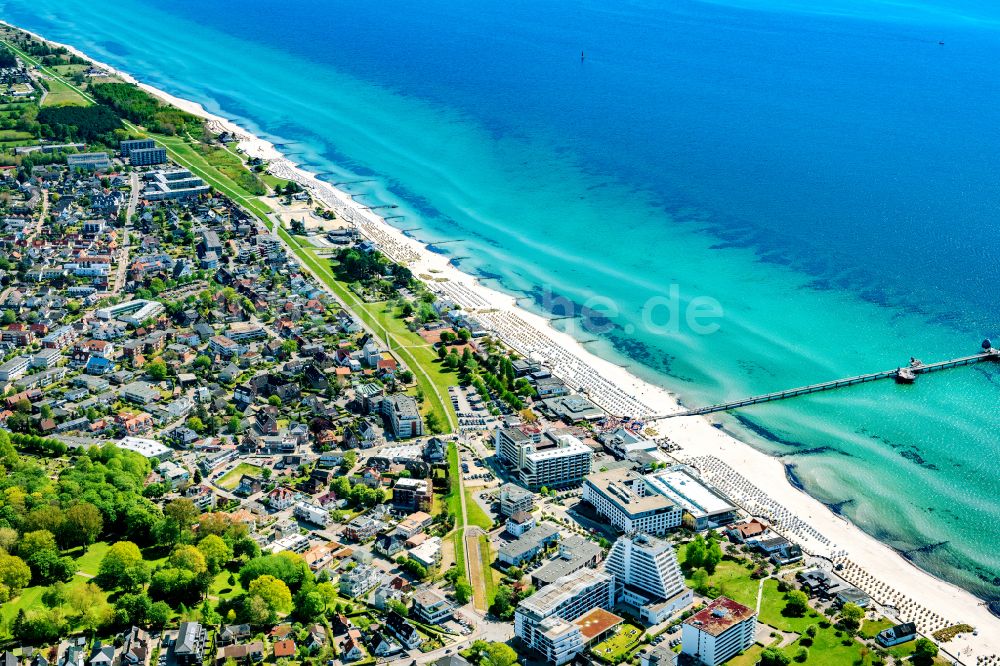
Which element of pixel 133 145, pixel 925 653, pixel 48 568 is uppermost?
pixel 133 145

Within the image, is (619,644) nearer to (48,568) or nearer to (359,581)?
(359,581)

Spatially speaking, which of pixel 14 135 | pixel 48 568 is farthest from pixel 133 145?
pixel 48 568

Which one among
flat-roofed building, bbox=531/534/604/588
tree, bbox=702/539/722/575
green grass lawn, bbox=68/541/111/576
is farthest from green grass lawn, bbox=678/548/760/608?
green grass lawn, bbox=68/541/111/576

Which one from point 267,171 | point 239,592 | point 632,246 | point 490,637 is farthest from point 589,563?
point 267,171

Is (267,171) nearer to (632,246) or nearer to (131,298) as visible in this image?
(131,298)

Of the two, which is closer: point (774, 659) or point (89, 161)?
point (774, 659)

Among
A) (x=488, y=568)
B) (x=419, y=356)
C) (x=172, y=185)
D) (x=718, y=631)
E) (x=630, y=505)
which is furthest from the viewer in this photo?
(x=172, y=185)
